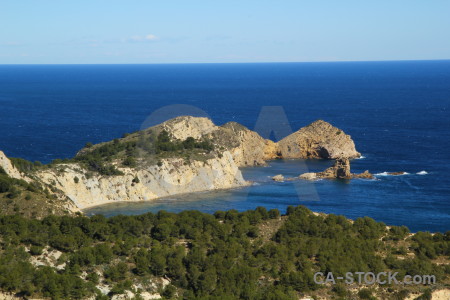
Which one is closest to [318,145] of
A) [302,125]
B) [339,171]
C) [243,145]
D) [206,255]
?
[243,145]

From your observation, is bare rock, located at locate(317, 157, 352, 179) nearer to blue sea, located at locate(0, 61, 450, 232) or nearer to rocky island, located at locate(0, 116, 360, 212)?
blue sea, located at locate(0, 61, 450, 232)

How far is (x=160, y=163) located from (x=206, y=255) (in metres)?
36.5

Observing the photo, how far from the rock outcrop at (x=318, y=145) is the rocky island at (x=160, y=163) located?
0.16 meters

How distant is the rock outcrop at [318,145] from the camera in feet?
322

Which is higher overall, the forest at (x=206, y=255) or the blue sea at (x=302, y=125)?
the forest at (x=206, y=255)

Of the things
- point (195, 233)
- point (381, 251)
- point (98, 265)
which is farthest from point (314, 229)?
point (98, 265)

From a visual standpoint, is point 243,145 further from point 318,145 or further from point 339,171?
point 339,171

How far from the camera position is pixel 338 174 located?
84062mm

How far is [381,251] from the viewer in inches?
1610

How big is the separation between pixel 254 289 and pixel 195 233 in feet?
29.2

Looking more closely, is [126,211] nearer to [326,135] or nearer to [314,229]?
[314,229]

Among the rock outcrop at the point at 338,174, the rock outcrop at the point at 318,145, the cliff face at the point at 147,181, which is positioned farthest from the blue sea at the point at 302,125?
the rock outcrop at the point at 318,145

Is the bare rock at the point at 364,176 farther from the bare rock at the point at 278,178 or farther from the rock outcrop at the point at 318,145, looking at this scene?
the rock outcrop at the point at 318,145

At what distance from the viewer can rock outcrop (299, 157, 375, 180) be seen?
8356 centimetres
